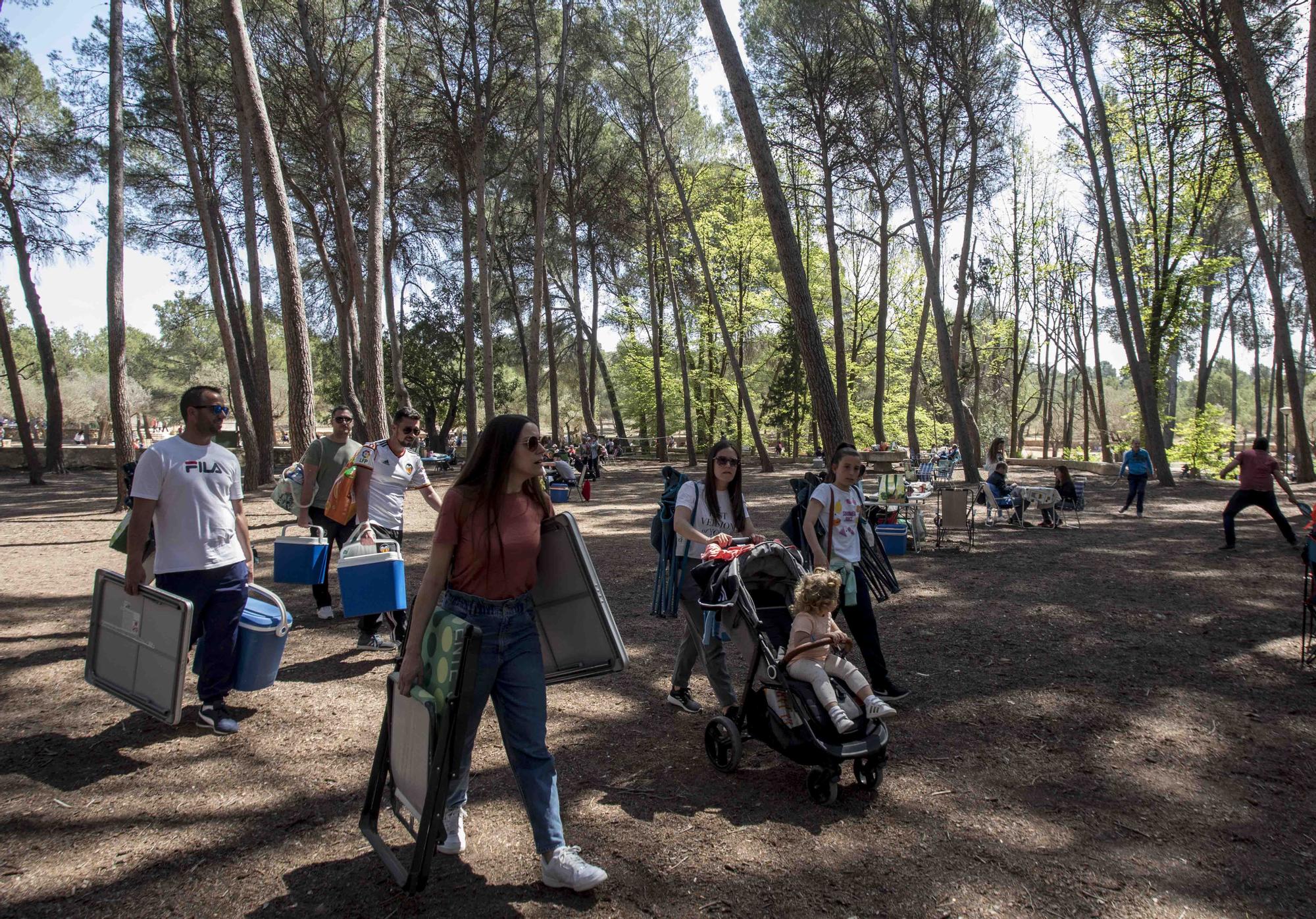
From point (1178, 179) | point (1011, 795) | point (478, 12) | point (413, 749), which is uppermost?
point (478, 12)

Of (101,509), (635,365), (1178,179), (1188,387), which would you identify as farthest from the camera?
(1188,387)

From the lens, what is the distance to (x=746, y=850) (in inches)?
121

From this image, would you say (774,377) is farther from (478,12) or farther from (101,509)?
(101,509)

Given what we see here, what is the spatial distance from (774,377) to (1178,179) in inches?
642

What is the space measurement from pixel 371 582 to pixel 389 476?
836mm

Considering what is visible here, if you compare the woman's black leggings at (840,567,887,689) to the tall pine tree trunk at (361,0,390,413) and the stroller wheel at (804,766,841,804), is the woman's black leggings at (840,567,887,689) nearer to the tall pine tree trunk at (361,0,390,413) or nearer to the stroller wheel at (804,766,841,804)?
the stroller wheel at (804,766,841,804)

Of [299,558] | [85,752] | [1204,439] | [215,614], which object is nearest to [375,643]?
[299,558]

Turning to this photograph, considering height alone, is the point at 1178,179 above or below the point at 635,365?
above

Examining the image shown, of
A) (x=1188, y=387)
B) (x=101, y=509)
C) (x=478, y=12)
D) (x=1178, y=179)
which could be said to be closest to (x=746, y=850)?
(x=101, y=509)

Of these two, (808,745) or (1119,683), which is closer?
(808,745)

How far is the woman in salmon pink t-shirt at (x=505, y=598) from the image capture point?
2.61 m

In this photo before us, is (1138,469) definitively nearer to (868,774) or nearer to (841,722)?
(868,774)

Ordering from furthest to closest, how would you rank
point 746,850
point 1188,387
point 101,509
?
1. point 1188,387
2. point 101,509
3. point 746,850

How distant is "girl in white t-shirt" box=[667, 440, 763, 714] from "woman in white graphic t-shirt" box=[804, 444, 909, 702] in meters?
0.48
